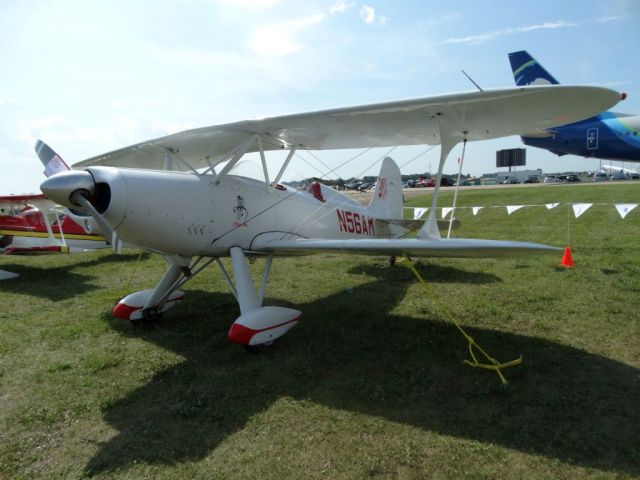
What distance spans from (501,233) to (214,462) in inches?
467

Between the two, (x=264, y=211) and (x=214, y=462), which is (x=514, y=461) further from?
(x=264, y=211)

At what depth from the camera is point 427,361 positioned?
426 cm

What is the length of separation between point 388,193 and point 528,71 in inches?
546

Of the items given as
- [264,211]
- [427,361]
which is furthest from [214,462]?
[264,211]

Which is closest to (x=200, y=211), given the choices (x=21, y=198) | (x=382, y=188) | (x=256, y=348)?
(x=256, y=348)

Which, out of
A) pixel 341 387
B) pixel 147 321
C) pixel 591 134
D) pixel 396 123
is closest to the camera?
pixel 341 387

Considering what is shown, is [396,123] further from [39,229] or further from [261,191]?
[39,229]

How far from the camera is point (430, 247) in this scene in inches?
161

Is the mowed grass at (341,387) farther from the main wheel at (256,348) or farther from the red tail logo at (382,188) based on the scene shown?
the red tail logo at (382,188)

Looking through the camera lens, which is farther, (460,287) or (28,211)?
(28,211)

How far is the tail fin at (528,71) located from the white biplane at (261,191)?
15.5m

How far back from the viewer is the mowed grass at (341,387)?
2.80m

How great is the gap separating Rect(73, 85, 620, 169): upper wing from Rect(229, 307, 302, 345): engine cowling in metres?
2.16

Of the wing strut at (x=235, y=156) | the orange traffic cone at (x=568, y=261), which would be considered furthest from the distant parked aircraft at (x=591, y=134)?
the wing strut at (x=235, y=156)
